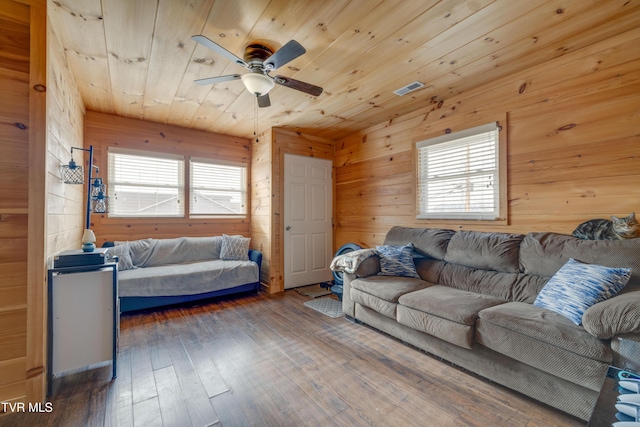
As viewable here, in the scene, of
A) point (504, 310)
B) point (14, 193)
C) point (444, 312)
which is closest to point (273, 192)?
point (14, 193)

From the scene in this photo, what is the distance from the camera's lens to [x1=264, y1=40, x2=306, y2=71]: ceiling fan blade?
6.04 ft

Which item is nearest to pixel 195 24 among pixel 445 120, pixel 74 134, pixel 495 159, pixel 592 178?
pixel 74 134

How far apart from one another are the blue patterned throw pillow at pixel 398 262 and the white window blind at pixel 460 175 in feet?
2.15

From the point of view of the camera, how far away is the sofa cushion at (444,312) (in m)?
2.00

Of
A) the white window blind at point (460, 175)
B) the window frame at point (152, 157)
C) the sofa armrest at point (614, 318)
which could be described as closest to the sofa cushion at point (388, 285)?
the white window blind at point (460, 175)

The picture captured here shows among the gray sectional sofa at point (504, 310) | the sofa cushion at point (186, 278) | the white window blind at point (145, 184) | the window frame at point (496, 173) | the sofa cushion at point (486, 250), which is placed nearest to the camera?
the gray sectional sofa at point (504, 310)

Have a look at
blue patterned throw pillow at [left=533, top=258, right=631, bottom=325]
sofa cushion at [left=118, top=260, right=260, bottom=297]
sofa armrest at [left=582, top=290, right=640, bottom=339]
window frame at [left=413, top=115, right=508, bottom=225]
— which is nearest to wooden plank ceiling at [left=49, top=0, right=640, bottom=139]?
window frame at [left=413, top=115, right=508, bottom=225]

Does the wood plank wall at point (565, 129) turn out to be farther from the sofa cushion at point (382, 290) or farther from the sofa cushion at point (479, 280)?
the sofa cushion at point (382, 290)

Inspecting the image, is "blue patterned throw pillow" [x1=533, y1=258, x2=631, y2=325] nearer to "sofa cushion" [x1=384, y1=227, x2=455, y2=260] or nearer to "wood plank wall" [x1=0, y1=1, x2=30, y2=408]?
"sofa cushion" [x1=384, y1=227, x2=455, y2=260]

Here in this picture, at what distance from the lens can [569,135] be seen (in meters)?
2.43

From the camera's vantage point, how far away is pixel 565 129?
245 cm

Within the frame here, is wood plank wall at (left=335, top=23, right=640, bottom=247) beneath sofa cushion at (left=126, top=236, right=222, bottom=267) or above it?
above

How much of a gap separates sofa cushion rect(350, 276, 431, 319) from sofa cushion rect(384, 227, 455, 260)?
0.38 meters

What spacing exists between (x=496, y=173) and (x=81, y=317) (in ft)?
12.5
